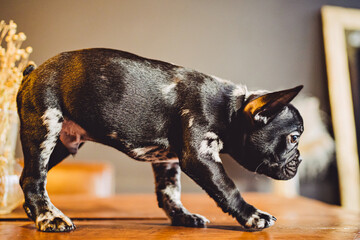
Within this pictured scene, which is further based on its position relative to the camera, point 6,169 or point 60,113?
point 6,169

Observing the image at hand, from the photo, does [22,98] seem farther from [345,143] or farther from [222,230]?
[345,143]

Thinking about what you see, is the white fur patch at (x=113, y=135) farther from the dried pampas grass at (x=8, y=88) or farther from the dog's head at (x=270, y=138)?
the dried pampas grass at (x=8, y=88)

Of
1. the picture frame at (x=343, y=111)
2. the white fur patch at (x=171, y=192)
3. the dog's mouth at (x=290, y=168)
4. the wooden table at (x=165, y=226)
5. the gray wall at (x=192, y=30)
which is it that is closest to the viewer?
the wooden table at (x=165, y=226)

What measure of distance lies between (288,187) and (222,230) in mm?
1450

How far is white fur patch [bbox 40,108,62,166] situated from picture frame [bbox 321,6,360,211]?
1.50 m

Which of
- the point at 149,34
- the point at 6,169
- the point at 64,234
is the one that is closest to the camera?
the point at 64,234

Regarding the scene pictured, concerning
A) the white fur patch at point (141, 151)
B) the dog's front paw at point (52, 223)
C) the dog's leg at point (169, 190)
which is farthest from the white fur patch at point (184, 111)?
the dog's front paw at point (52, 223)

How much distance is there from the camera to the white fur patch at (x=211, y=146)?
2.54 ft

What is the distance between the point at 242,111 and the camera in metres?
0.82

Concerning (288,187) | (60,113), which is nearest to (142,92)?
(60,113)

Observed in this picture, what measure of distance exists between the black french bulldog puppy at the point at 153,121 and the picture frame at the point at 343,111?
4.01 ft

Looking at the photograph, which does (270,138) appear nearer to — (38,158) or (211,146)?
(211,146)

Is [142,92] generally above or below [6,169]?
above

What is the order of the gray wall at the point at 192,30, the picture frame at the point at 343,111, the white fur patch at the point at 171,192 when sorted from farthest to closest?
1. the picture frame at the point at 343,111
2. the gray wall at the point at 192,30
3. the white fur patch at the point at 171,192
